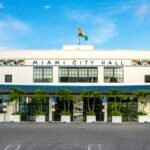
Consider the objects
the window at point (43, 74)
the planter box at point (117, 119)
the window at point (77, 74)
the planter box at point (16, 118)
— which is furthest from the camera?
the window at point (43, 74)

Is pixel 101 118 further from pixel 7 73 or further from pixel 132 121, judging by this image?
pixel 7 73

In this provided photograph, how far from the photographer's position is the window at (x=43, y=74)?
47.3 meters

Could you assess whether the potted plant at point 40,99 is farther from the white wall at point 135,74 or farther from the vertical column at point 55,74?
the white wall at point 135,74

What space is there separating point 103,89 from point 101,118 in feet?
11.9

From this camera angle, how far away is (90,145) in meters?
23.1

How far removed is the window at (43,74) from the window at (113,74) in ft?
20.5

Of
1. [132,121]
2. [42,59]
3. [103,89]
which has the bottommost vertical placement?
[132,121]

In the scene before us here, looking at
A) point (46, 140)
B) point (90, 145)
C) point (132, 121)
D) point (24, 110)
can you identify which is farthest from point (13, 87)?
point (90, 145)

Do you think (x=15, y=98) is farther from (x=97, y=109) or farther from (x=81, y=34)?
(x=81, y=34)

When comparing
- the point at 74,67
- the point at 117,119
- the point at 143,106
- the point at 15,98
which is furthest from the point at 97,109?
the point at 15,98

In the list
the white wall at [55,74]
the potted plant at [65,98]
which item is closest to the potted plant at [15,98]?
the white wall at [55,74]

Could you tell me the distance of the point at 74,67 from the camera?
156 ft

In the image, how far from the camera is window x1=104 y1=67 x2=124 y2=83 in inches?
1852

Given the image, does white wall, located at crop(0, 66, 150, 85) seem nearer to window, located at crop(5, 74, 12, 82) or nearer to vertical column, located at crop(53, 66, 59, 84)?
vertical column, located at crop(53, 66, 59, 84)
